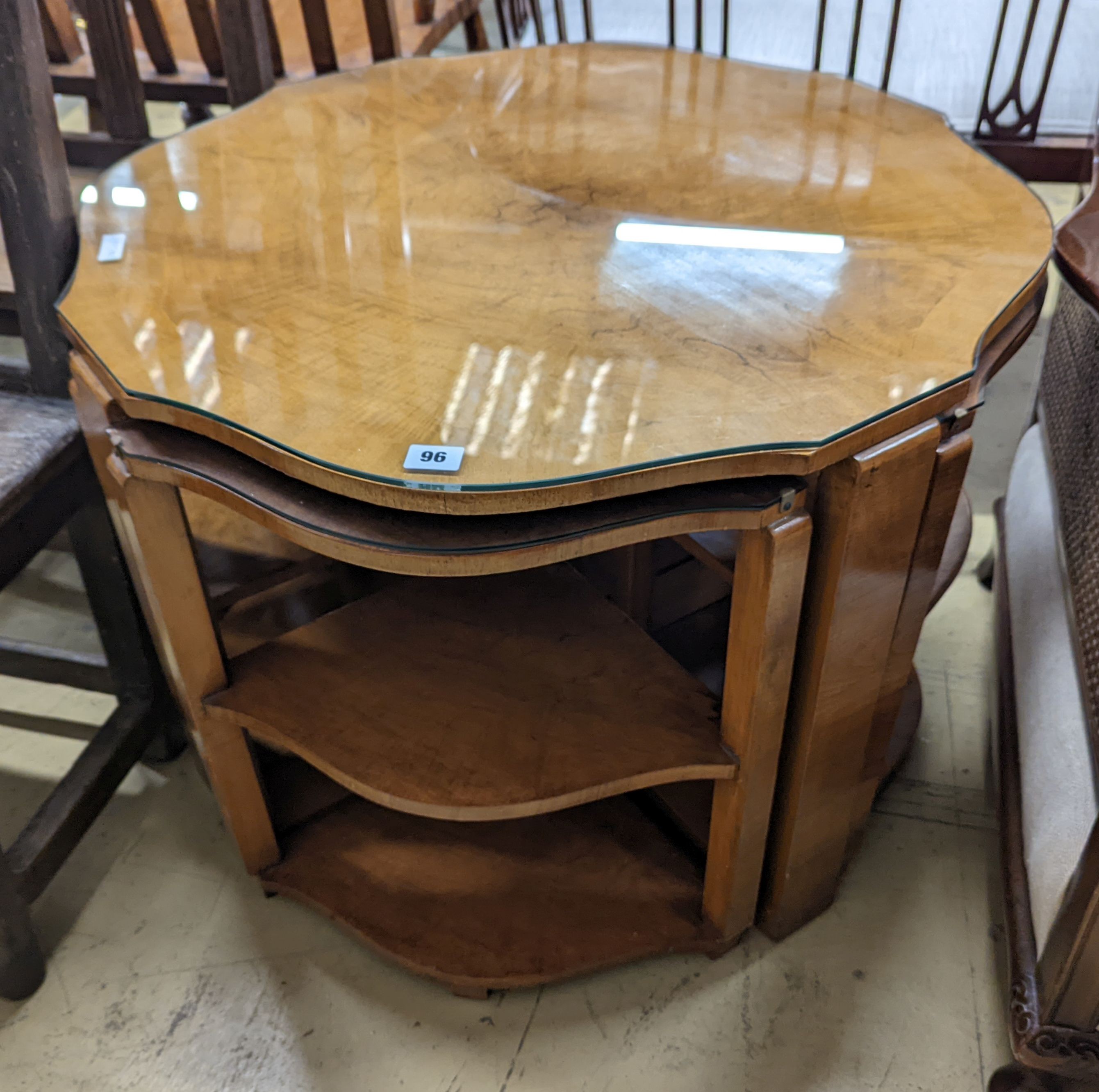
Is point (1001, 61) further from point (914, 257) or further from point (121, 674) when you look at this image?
point (121, 674)

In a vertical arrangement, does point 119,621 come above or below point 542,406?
below

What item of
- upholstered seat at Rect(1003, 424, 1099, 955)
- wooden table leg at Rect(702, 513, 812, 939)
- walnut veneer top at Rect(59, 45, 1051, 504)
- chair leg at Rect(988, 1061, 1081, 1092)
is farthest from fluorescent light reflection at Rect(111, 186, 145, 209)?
chair leg at Rect(988, 1061, 1081, 1092)

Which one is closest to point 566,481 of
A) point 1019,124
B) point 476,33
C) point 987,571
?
point 987,571

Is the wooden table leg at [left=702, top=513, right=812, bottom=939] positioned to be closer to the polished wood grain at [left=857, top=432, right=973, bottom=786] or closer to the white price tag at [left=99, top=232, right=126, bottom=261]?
the polished wood grain at [left=857, top=432, right=973, bottom=786]

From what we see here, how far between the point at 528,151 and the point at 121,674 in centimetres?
93

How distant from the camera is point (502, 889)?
1361 millimetres

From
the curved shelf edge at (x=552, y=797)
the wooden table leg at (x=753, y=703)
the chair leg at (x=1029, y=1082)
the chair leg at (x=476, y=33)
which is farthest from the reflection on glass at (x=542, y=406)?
the chair leg at (x=476, y=33)

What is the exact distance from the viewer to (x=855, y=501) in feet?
3.04

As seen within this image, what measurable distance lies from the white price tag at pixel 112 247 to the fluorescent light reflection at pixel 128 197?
0.08 m

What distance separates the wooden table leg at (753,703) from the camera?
948 mm

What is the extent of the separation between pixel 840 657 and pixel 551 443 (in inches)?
15.9

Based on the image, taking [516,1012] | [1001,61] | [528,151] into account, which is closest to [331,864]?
[516,1012]

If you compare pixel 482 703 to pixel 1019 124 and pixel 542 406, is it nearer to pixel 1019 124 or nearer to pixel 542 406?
pixel 542 406

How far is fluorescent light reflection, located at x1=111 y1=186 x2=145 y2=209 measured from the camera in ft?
4.07
